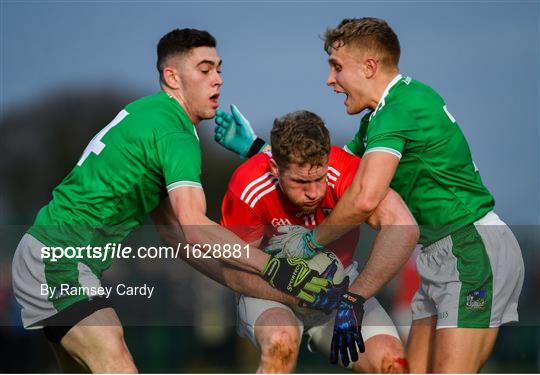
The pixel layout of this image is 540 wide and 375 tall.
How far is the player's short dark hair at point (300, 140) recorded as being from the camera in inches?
227

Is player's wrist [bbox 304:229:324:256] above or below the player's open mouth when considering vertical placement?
below

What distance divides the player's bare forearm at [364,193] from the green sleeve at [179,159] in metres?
0.88

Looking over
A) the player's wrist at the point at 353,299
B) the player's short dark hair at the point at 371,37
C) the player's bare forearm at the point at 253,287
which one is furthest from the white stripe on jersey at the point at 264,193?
the player's short dark hair at the point at 371,37

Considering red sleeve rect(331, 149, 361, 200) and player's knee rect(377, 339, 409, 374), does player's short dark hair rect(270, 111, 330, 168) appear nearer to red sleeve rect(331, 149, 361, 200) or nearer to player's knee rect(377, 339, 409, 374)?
red sleeve rect(331, 149, 361, 200)

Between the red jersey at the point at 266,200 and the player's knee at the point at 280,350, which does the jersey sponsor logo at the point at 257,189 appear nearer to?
the red jersey at the point at 266,200

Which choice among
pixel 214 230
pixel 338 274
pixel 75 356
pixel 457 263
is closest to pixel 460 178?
pixel 457 263

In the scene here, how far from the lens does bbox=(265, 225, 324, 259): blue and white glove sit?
6.06m

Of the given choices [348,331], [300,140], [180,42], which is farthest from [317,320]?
[180,42]

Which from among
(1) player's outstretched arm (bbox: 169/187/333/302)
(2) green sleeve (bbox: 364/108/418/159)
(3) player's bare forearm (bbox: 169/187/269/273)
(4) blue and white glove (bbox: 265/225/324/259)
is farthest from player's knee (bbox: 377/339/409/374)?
(2) green sleeve (bbox: 364/108/418/159)

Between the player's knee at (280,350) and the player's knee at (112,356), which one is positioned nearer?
the player's knee at (280,350)

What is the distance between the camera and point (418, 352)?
639 cm

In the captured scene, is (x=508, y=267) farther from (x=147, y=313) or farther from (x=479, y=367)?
(x=147, y=313)

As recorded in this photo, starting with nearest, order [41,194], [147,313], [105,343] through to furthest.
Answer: [105,343]
[147,313]
[41,194]

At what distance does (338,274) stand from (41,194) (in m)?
14.8
